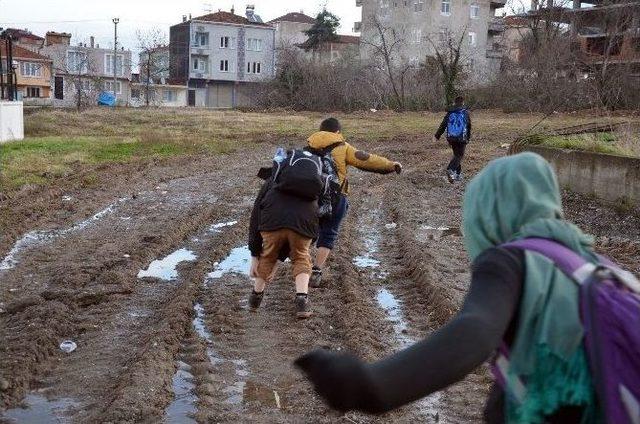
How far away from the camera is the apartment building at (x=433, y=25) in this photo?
71.8m

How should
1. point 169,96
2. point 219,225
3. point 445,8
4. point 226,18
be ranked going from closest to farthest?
point 219,225 → point 445,8 → point 169,96 → point 226,18

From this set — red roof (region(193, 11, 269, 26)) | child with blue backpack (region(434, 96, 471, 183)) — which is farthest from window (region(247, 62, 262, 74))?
child with blue backpack (region(434, 96, 471, 183))

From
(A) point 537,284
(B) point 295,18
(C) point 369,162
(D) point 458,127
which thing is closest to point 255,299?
(C) point 369,162

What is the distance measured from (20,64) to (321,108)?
44223 mm

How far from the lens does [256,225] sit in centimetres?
753

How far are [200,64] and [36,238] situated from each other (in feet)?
266

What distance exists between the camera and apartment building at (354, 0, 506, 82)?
71.8 metres

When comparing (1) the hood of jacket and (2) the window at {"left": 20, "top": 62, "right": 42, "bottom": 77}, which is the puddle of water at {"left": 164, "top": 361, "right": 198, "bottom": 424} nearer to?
(1) the hood of jacket

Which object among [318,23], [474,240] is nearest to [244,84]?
[318,23]

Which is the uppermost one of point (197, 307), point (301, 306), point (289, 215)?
point (289, 215)

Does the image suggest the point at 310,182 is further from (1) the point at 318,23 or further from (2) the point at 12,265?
(1) the point at 318,23

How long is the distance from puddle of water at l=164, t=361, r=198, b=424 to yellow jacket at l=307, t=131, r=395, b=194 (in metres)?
2.77

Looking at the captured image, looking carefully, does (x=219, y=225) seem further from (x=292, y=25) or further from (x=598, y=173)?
(x=292, y=25)

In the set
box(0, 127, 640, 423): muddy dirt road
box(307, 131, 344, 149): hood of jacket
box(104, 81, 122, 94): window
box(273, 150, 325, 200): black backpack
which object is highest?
box(307, 131, 344, 149): hood of jacket
